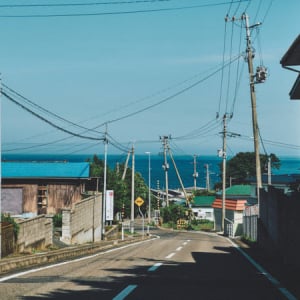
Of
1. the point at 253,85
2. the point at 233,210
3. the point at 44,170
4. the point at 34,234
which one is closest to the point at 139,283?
the point at 34,234

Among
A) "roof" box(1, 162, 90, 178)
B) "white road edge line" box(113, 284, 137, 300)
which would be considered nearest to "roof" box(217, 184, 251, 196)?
"roof" box(1, 162, 90, 178)

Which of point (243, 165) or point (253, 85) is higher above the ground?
point (243, 165)

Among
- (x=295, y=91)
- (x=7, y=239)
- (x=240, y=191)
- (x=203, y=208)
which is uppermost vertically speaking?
(x=295, y=91)

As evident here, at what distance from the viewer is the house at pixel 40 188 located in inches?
1423

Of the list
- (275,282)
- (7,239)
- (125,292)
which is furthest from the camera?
(7,239)

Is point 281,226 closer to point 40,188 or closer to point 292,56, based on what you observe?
point 292,56

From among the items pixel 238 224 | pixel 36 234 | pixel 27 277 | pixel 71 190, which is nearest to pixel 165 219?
pixel 238 224

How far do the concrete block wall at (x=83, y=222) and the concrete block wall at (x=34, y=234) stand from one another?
146 inches

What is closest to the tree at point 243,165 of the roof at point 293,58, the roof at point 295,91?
the roof at point 295,91

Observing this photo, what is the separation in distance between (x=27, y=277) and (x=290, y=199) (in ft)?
25.0

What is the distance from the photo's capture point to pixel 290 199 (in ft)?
48.5

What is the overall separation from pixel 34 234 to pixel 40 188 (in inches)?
564

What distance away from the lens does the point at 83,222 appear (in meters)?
33.6

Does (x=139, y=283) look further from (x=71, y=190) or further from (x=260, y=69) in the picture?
(x=71, y=190)
